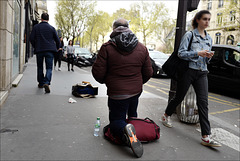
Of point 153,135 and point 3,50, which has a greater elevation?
point 3,50

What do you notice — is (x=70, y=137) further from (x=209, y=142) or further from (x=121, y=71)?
(x=209, y=142)

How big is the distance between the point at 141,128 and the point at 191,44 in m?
1.53

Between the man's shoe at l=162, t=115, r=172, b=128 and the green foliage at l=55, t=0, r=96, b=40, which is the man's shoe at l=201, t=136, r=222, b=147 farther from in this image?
the green foliage at l=55, t=0, r=96, b=40

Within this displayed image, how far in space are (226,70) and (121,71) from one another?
681cm

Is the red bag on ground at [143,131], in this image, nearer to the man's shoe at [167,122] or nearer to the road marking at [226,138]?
the man's shoe at [167,122]

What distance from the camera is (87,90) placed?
623cm

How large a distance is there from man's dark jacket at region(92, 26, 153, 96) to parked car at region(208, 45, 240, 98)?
6.37m

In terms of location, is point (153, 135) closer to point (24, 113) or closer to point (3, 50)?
point (24, 113)

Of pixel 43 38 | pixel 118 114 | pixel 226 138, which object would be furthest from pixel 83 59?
pixel 118 114

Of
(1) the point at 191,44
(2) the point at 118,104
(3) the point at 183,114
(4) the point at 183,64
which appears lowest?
(3) the point at 183,114

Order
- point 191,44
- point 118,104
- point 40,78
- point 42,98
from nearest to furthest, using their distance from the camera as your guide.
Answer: point 118,104 → point 191,44 → point 42,98 → point 40,78

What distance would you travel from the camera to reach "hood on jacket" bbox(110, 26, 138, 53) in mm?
3037

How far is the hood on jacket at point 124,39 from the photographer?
9.96ft

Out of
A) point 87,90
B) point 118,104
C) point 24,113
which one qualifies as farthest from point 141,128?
point 87,90
